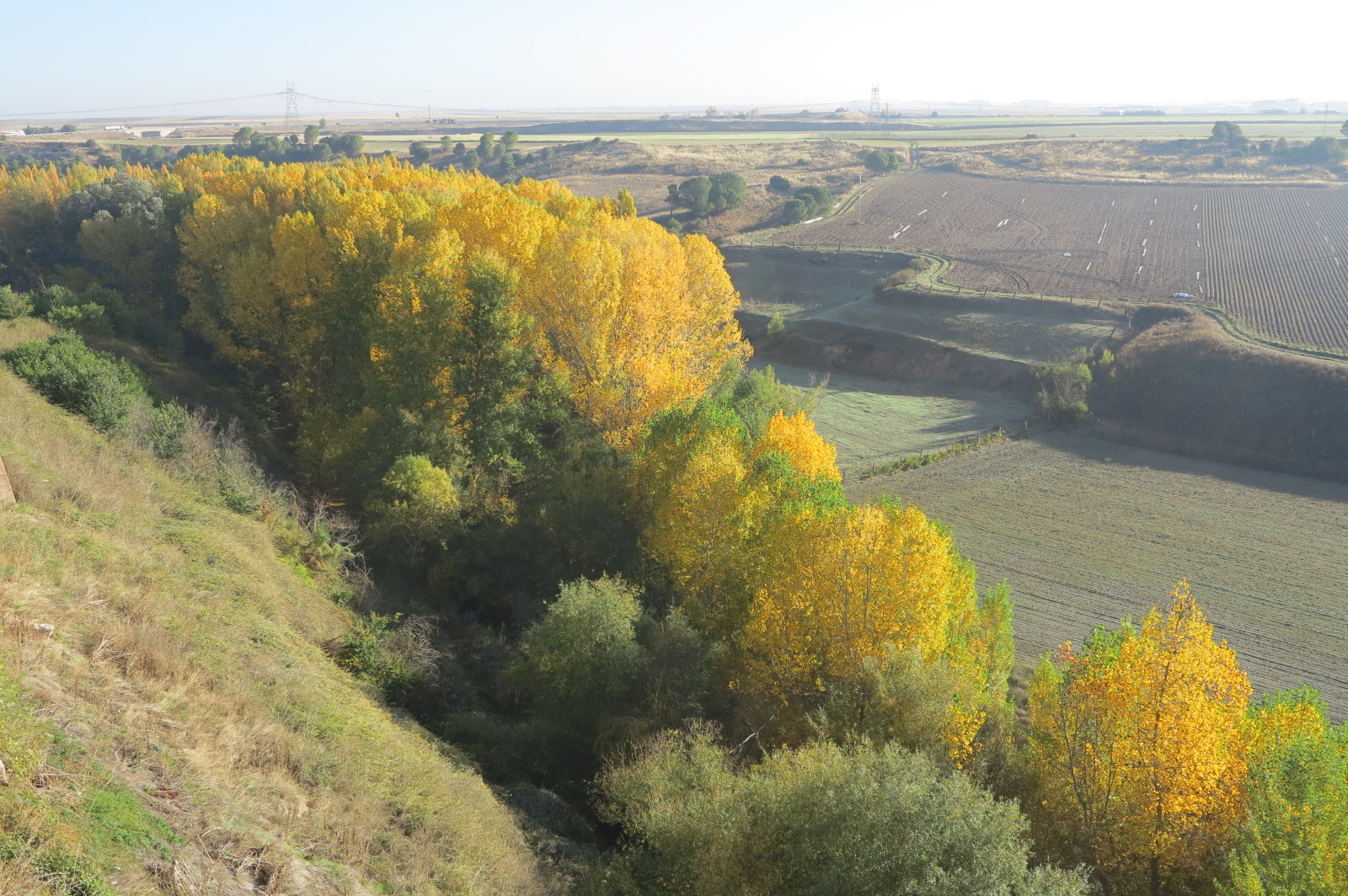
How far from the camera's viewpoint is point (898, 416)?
53.6 m

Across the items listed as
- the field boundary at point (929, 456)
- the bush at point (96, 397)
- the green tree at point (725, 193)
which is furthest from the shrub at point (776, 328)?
the bush at point (96, 397)

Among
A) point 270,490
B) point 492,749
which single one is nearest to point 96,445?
point 270,490

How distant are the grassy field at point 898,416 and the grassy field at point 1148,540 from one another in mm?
3227

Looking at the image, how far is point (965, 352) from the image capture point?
200 ft

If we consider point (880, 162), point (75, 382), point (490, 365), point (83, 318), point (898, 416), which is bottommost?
point (898, 416)

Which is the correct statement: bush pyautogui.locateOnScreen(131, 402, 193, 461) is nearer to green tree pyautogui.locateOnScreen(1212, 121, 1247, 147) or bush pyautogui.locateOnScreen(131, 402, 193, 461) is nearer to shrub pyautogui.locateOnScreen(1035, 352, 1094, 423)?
shrub pyautogui.locateOnScreen(1035, 352, 1094, 423)

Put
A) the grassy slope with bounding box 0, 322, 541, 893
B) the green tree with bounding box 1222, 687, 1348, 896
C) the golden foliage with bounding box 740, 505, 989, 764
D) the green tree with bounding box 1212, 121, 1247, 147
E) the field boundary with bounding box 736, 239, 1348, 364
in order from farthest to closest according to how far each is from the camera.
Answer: the green tree with bounding box 1212, 121, 1247, 147 < the field boundary with bounding box 736, 239, 1348, 364 < the golden foliage with bounding box 740, 505, 989, 764 < the green tree with bounding box 1222, 687, 1348, 896 < the grassy slope with bounding box 0, 322, 541, 893

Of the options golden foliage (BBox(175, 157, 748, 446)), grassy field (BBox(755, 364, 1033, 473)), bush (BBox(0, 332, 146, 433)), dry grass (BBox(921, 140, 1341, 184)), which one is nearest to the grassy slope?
bush (BBox(0, 332, 146, 433))

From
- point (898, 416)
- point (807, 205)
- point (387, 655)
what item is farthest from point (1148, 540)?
point (807, 205)

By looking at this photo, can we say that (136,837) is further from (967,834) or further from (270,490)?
(270,490)

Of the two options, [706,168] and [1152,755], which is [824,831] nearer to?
[1152,755]

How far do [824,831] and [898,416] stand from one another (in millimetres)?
43360

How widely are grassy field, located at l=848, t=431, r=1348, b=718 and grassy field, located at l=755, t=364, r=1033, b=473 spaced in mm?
3227

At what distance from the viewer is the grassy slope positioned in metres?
9.59
